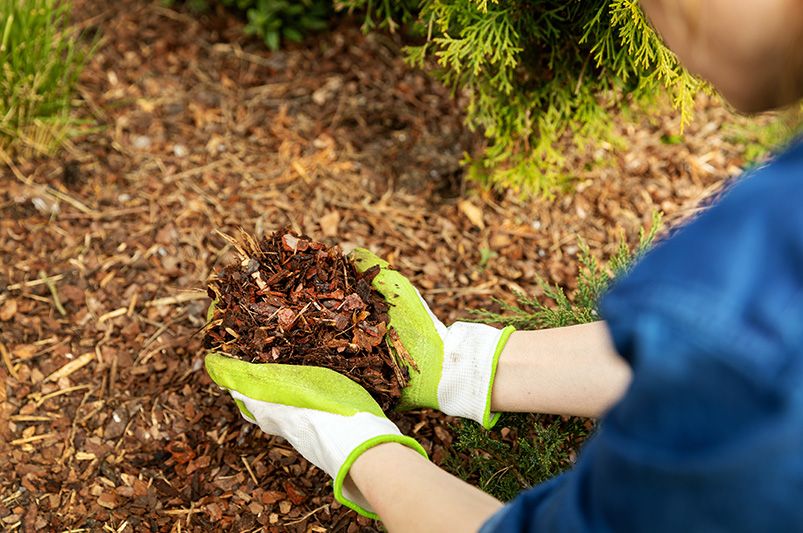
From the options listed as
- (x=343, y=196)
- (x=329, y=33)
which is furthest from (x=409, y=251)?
(x=329, y=33)

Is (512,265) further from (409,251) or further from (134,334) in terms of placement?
(134,334)

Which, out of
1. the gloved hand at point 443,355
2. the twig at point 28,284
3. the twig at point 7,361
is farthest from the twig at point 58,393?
the gloved hand at point 443,355

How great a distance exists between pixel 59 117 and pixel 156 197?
1.62 feet

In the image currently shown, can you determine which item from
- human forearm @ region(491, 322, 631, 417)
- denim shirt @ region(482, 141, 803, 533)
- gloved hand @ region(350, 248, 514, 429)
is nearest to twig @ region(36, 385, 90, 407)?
gloved hand @ region(350, 248, 514, 429)

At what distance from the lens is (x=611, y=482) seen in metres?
0.89

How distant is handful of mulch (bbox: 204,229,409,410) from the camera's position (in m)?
1.95

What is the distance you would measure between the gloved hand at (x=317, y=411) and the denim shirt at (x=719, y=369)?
2.84 feet

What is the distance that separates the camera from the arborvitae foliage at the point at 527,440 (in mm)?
1928

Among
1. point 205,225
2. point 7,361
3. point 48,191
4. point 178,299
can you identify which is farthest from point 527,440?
point 48,191

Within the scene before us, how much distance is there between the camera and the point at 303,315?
197 centimetres

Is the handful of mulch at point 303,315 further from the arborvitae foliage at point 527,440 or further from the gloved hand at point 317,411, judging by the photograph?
the arborvitae foliage at point 527,440

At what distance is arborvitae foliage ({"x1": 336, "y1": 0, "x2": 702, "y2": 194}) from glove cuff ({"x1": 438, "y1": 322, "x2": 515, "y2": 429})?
0.79 metres

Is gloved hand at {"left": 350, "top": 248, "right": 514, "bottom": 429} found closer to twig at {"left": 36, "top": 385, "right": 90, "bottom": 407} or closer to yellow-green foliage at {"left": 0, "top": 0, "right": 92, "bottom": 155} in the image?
twig at {"left": 36, "top": 385, "right": 90, "bottom": 407}

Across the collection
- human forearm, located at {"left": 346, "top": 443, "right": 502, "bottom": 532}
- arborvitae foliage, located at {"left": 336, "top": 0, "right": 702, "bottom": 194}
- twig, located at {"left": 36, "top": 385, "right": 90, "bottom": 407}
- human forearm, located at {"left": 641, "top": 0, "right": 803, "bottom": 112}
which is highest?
human forearm, located at {"left": 641, "top": 0, "right": 803, "bottom": 112}
